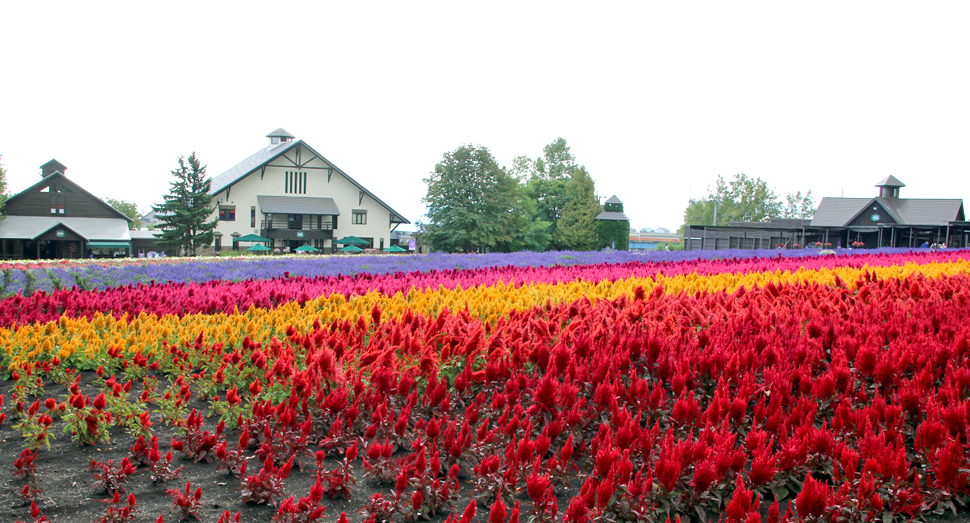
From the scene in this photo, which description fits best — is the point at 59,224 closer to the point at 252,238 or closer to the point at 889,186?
the point at 252,238

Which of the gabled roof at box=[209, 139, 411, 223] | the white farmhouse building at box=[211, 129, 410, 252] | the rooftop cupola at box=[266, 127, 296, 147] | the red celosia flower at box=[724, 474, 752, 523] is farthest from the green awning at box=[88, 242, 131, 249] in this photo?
the red celosia flower at box=[724, 474, 752, 523]

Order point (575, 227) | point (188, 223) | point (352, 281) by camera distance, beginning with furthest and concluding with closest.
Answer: point (575, 227), point (188, 223), point (352, 281)

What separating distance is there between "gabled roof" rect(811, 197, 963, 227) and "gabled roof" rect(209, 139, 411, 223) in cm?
4144

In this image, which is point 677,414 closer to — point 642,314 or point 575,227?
point 642,314

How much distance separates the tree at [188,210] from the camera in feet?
166

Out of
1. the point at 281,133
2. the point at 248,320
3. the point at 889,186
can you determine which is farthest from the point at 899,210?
the point at 248,320

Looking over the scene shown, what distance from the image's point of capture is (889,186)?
2569 inches

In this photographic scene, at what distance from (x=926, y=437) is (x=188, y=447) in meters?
4.02

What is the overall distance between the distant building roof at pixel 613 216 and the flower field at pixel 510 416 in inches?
2854

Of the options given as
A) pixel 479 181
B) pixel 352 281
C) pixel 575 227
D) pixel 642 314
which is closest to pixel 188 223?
pixel 479 181

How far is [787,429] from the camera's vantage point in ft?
11.9

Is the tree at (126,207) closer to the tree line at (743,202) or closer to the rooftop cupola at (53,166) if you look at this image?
the rooftop cupola at (53,166)

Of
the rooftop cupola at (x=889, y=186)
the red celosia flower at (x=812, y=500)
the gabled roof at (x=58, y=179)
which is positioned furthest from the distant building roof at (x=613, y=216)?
the red celosia flower at (x=812, y=500)

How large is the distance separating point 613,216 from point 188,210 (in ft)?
160
